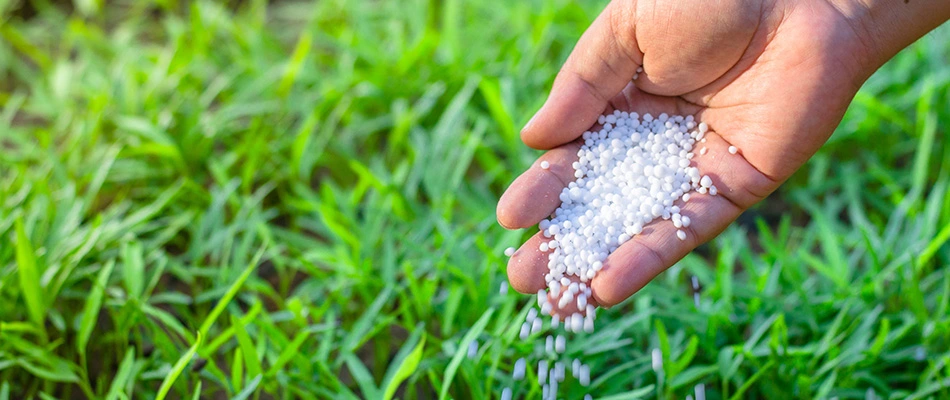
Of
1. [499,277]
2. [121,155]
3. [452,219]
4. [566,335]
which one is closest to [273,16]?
[121,155]

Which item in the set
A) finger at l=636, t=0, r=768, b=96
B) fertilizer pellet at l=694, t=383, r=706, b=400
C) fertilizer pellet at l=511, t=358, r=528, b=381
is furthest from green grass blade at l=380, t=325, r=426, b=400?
finger at l=636, t=0, r=768, b=96

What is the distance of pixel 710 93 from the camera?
1.57m

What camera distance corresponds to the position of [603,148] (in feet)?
5.04

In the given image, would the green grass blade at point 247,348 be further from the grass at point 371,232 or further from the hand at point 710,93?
the hand at point 710,93

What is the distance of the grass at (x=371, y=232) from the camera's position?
1544mm

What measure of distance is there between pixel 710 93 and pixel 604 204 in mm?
334

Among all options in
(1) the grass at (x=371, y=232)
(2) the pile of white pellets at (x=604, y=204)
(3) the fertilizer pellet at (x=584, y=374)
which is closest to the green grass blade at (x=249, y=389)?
(1) the grass at (x=371, y=232)

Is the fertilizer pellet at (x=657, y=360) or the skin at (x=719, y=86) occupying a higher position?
the skin at (x=719, y=86)

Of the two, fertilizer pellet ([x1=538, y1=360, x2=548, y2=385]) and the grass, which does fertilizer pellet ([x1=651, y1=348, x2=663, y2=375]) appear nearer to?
the grass

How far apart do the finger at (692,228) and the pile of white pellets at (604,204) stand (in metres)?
0.02

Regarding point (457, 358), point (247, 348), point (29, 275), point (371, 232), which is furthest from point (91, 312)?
point (457, 358)

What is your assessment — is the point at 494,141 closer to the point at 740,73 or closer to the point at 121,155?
the point at 740,73

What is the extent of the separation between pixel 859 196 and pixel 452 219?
3.58ft

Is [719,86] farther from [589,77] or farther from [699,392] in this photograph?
[699,392]
